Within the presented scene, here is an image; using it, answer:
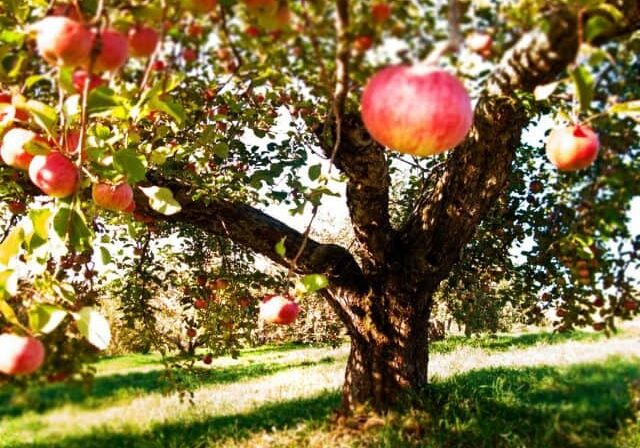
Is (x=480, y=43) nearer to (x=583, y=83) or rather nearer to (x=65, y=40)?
(x=583, y=83)

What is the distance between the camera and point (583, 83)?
1.28m

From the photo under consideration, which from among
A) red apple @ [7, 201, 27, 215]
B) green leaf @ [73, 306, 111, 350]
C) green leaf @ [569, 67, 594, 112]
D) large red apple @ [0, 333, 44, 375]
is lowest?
large red apple @ [0, 333, 44, 375]

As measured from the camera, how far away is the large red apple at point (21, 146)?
1.85 m

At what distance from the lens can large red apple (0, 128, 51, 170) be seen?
185cm

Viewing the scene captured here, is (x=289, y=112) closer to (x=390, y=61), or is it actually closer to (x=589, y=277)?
(x=589, y=277)

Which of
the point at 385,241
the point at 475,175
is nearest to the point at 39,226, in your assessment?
the point at 475,175

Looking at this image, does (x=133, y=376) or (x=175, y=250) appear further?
(x=175, y=250)

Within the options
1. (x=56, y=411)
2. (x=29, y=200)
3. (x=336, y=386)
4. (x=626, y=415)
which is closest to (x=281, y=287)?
(x=336, y=386)

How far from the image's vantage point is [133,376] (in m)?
3.14

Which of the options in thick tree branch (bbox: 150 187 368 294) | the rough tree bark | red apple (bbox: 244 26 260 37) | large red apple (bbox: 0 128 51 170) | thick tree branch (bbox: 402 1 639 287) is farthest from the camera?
thick tree branch (bbox: 150 187 368 294)

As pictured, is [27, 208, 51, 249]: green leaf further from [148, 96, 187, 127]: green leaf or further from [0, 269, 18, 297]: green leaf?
[148, 96, 187, 127]: green leaf

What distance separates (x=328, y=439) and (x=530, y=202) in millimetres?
2192

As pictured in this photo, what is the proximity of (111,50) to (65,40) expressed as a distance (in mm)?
86

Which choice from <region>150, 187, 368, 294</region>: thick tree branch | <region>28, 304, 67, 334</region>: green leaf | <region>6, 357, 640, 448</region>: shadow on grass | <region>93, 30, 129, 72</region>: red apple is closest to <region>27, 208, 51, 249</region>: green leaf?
<region>28, 304, 67, 334</region>: green leaf
